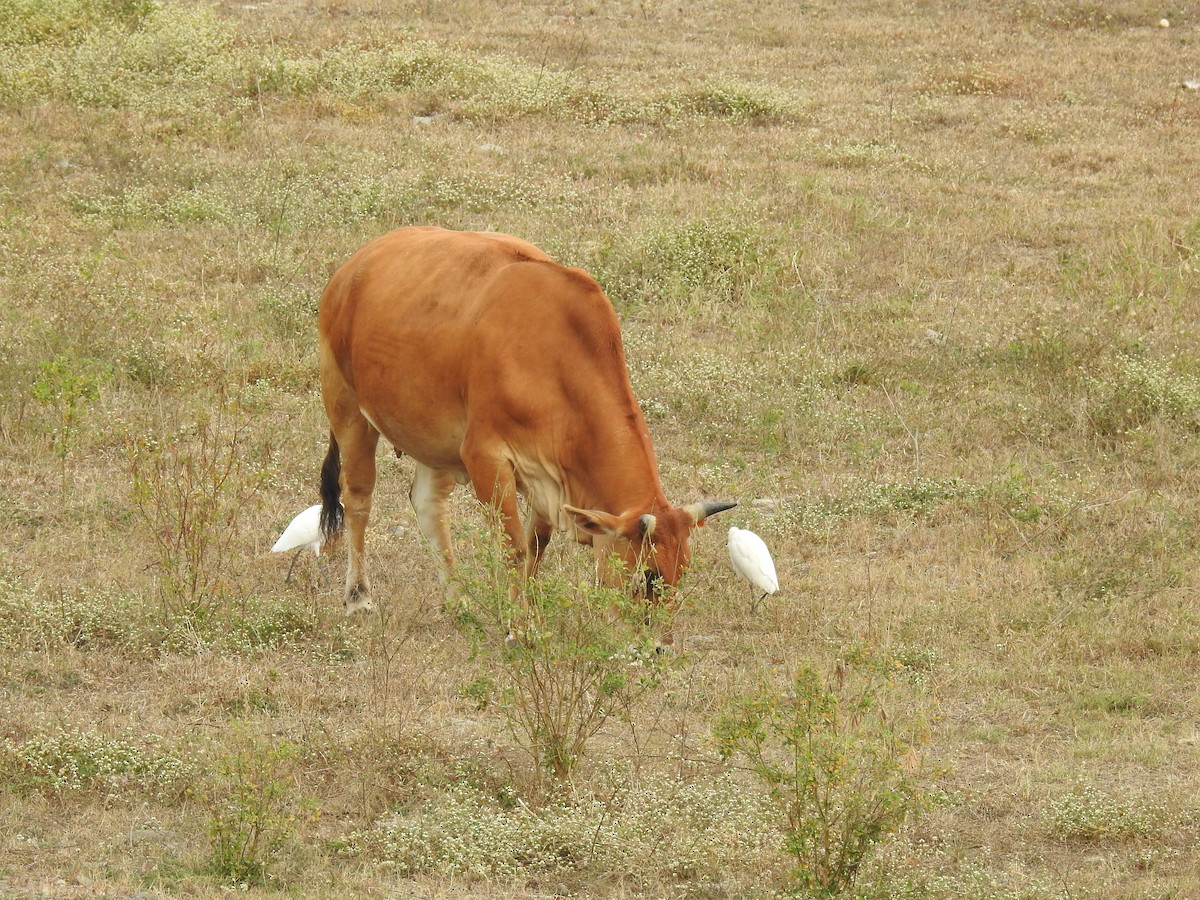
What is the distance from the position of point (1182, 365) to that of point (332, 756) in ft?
23.3

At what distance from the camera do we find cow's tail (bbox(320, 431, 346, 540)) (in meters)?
8.58

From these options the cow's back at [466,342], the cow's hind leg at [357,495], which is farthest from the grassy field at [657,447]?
the cow's back at [466,342]

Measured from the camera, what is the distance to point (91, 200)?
14.0 m

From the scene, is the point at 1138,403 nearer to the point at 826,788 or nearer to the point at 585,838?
the point at 826,788

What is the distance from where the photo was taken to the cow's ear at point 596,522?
6992 mm

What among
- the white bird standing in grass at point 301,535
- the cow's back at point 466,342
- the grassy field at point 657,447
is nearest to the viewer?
the grassy field at point 657,447

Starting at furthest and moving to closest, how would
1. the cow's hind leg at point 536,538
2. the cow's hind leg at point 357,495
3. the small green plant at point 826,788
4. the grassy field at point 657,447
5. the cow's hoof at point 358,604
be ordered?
the cow's hind leg at point 357,495
the cow's hoof at point 358,604
the cow's hind leg at point 536,538
the grassy field at point 657,447
the small green plant at point 826,788

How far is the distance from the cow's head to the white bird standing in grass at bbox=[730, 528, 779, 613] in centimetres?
98

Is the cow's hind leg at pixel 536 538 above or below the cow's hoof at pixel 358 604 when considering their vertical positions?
above

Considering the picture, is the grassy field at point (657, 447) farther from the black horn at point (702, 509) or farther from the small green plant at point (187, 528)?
the black horn at point (702, 509)

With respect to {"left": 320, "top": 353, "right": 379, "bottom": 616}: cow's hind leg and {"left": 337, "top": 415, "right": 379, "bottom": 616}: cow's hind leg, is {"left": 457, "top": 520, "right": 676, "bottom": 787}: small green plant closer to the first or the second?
{"left": 337, "top": 415, "right": 379, "bottom": 616}: cow's hind leg

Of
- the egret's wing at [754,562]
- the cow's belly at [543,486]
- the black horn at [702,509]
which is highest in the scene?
the black horn at [702,509]

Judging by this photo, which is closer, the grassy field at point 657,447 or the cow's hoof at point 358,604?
the grassy field at point 657,447

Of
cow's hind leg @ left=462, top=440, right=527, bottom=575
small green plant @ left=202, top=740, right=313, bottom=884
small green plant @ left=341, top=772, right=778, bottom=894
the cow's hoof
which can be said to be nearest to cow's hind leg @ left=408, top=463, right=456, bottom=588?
the cow's hoof
